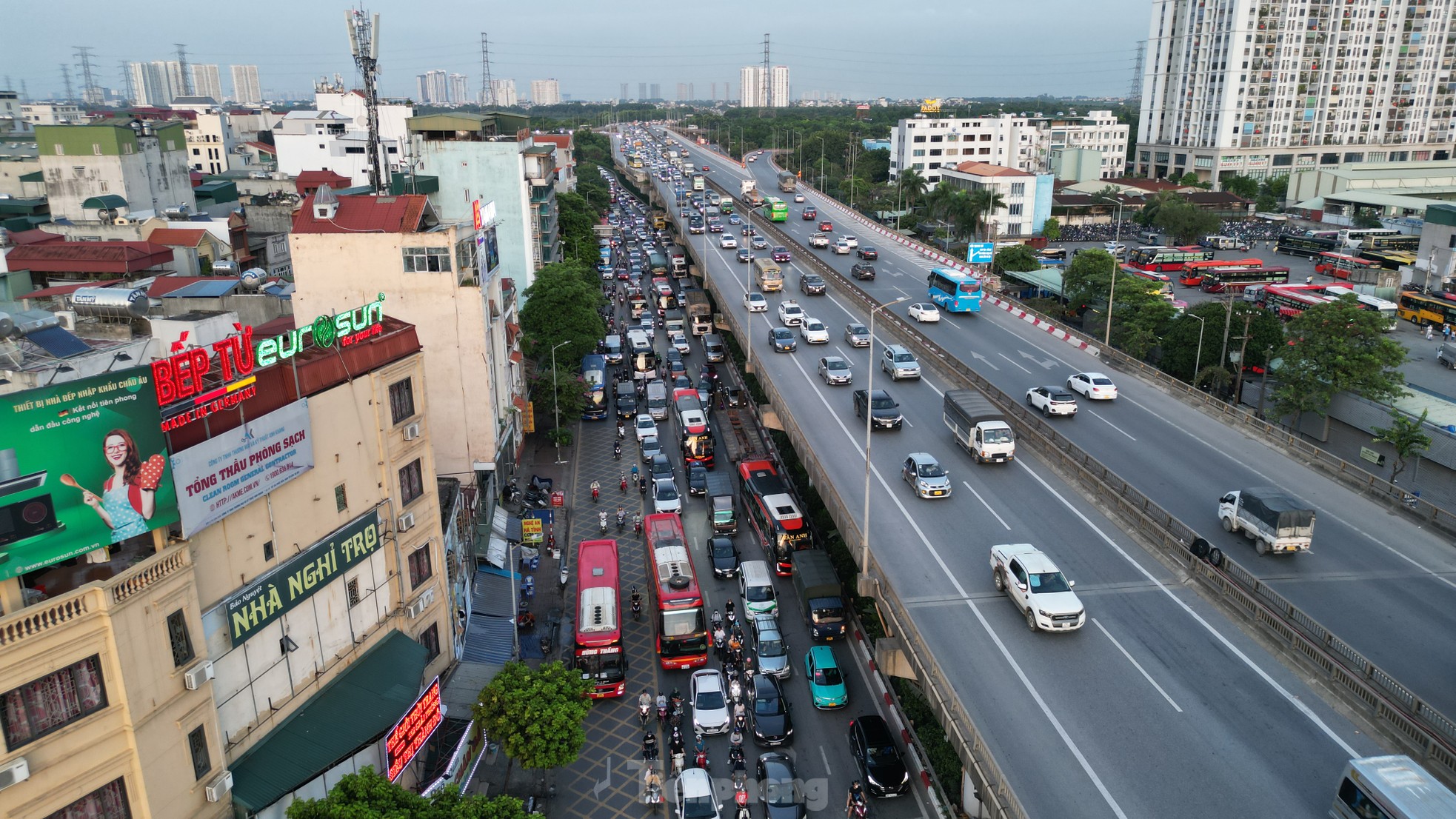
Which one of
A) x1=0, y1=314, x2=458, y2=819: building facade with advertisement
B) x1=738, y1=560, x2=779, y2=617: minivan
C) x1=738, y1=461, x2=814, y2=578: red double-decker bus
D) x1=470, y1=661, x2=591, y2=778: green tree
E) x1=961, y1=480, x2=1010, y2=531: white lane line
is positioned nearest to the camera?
x1=0, y1=314, x2=458, y2=819: building facade with advertisement

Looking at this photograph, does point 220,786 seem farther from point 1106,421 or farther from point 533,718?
point 1106,421

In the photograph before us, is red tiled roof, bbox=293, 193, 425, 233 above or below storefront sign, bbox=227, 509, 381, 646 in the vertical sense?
above

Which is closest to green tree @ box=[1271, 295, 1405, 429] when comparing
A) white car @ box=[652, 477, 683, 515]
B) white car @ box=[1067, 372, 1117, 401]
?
white car @ box=[1067, 372, 1117, 401]

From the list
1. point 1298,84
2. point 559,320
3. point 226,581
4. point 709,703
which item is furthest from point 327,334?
point 1298,84

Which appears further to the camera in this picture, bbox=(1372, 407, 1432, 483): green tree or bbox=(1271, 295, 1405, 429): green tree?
bbox=(1271, 295, 1405, 429): green tree

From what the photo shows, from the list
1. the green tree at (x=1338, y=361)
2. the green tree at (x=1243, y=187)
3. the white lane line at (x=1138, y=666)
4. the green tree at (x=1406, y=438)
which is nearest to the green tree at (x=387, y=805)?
the white lane line at (x=1138, y=666)

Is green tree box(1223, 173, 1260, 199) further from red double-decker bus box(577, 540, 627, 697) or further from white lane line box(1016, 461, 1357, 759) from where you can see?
red double-decker bus box(577, 540, 627, 697)

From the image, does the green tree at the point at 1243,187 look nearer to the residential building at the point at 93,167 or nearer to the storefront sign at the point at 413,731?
the residential building at the point at 93,167

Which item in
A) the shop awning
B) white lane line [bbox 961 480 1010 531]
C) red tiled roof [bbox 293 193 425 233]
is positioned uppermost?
red tiled roof [bbox 293 193 425 233]
